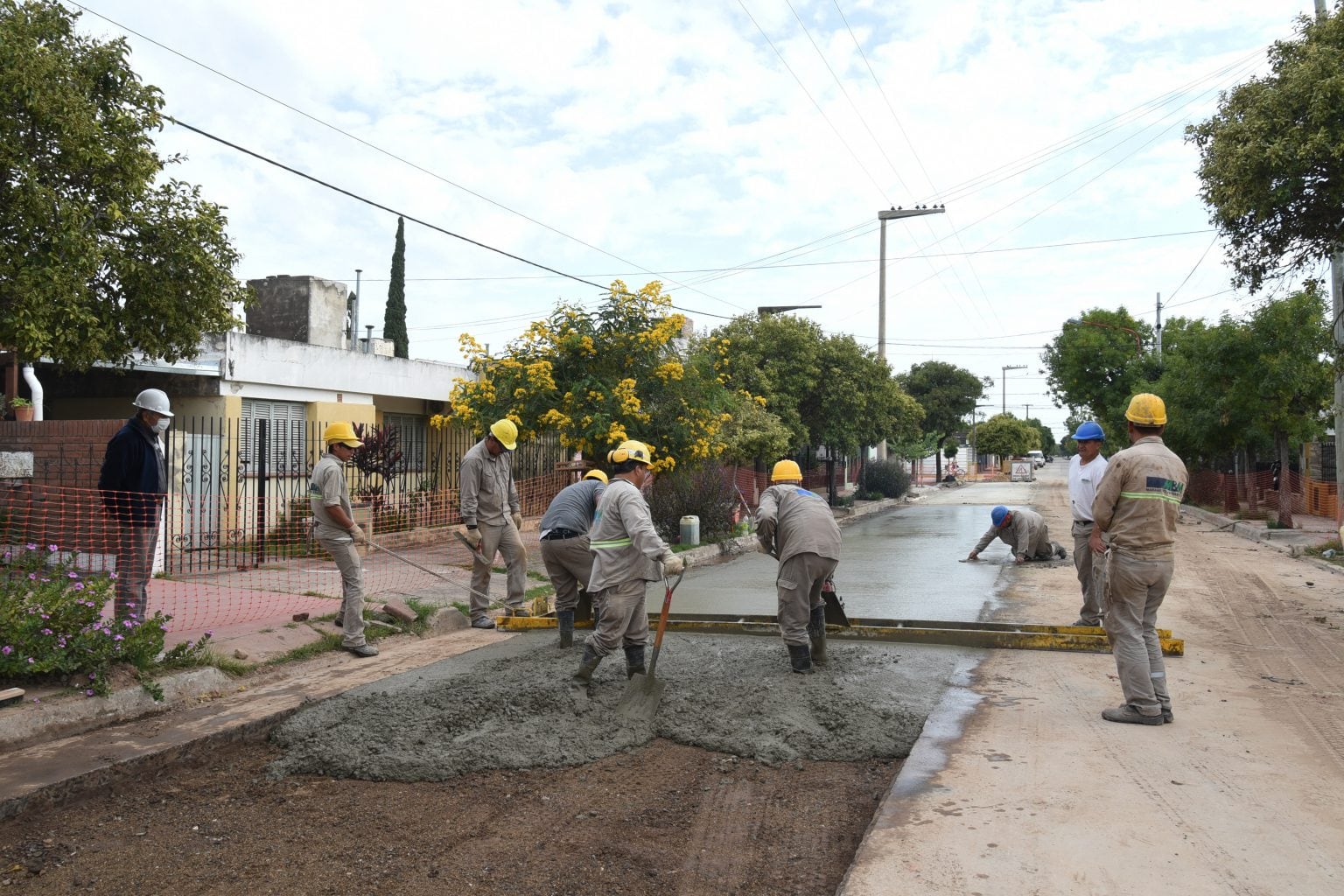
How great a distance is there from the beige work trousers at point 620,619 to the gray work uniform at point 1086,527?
14.2 feet

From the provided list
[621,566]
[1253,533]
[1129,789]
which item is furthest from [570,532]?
[1253,533]

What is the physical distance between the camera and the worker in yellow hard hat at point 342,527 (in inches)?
308

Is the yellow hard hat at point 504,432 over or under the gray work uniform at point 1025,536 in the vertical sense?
over

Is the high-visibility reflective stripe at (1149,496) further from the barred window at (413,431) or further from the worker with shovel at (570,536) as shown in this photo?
the barred window at (413,431)

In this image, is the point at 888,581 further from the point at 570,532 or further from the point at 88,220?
the point at 88,220

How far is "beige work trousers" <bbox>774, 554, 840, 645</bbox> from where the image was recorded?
22.2ft

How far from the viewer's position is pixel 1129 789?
14.7 feet

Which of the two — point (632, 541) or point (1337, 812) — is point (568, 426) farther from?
point (1337, 812)

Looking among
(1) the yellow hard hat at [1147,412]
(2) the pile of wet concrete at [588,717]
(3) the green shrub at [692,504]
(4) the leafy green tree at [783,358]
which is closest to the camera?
(2) the pile of wet concrete at [588,717]

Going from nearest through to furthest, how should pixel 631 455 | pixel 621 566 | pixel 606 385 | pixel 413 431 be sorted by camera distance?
pixel 621 566, pixel 631 455, pixel 606 385, pixel 413 431

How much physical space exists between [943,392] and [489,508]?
5833 cm

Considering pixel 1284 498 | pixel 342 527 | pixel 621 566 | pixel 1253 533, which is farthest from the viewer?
pixel 1284 498

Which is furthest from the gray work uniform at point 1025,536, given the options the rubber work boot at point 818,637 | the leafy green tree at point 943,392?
the leafy green tree at point 943,392

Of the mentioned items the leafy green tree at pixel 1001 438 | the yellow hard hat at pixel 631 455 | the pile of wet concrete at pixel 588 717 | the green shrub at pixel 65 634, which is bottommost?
the pile of wet concrete at pixel 588 717
